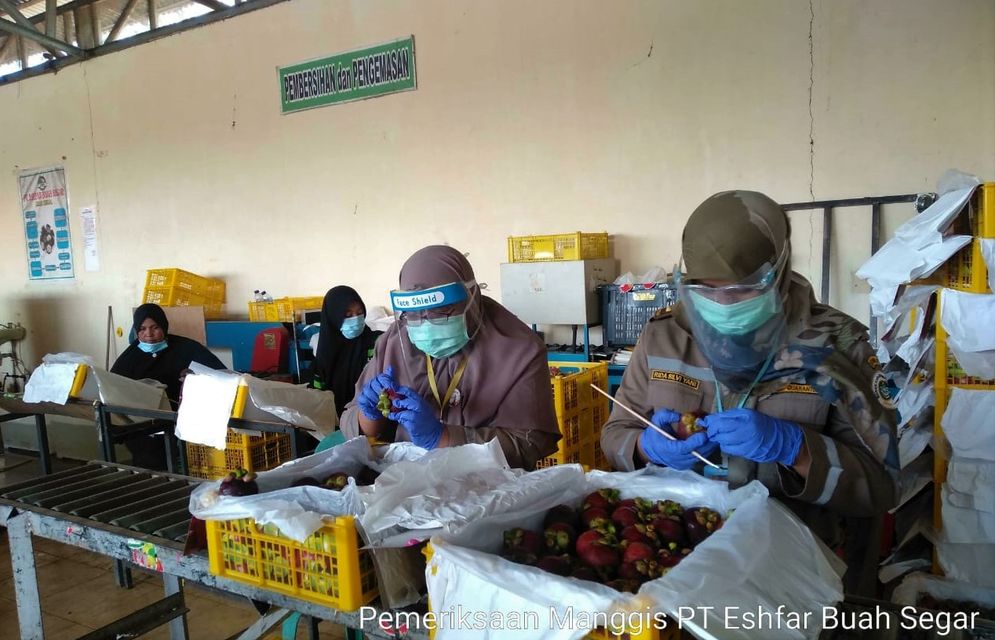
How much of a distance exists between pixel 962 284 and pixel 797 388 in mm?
1768

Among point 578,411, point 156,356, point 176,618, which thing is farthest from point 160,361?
point 578,411

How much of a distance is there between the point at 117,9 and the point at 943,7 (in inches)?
310

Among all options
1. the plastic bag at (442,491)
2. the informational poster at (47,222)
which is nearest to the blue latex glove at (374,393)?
the plastic bag at (442,491)

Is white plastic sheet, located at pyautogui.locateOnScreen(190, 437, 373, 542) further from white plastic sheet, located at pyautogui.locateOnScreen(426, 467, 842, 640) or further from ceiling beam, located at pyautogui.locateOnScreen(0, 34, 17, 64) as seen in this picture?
ceiling beam, located at pyautogui.locateOnScreen(0, 34, 17, 64)

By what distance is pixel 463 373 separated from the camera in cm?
205

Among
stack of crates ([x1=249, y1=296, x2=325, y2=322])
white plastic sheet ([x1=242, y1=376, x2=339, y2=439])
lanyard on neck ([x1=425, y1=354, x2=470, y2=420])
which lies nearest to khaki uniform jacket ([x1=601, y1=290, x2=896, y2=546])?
lanyard on neck ([x1=425, y1=354, x2=470, y2=420])

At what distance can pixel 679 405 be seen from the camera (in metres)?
1.57

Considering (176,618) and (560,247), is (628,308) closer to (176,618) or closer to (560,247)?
(560,247)

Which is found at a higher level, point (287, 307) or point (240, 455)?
point (287, 307)

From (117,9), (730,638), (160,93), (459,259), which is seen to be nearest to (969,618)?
(730,638)

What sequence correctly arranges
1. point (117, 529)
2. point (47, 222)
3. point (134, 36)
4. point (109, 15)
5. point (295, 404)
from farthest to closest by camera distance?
1. point (47, 222)
2. point (109, 15)
3. point (134, 36)
4. point (295, 404)
5. point (117, 529)

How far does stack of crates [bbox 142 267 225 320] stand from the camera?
21.5 ft

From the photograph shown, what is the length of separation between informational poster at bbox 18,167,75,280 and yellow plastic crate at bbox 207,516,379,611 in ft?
27.6

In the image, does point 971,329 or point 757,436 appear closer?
point 757,436
